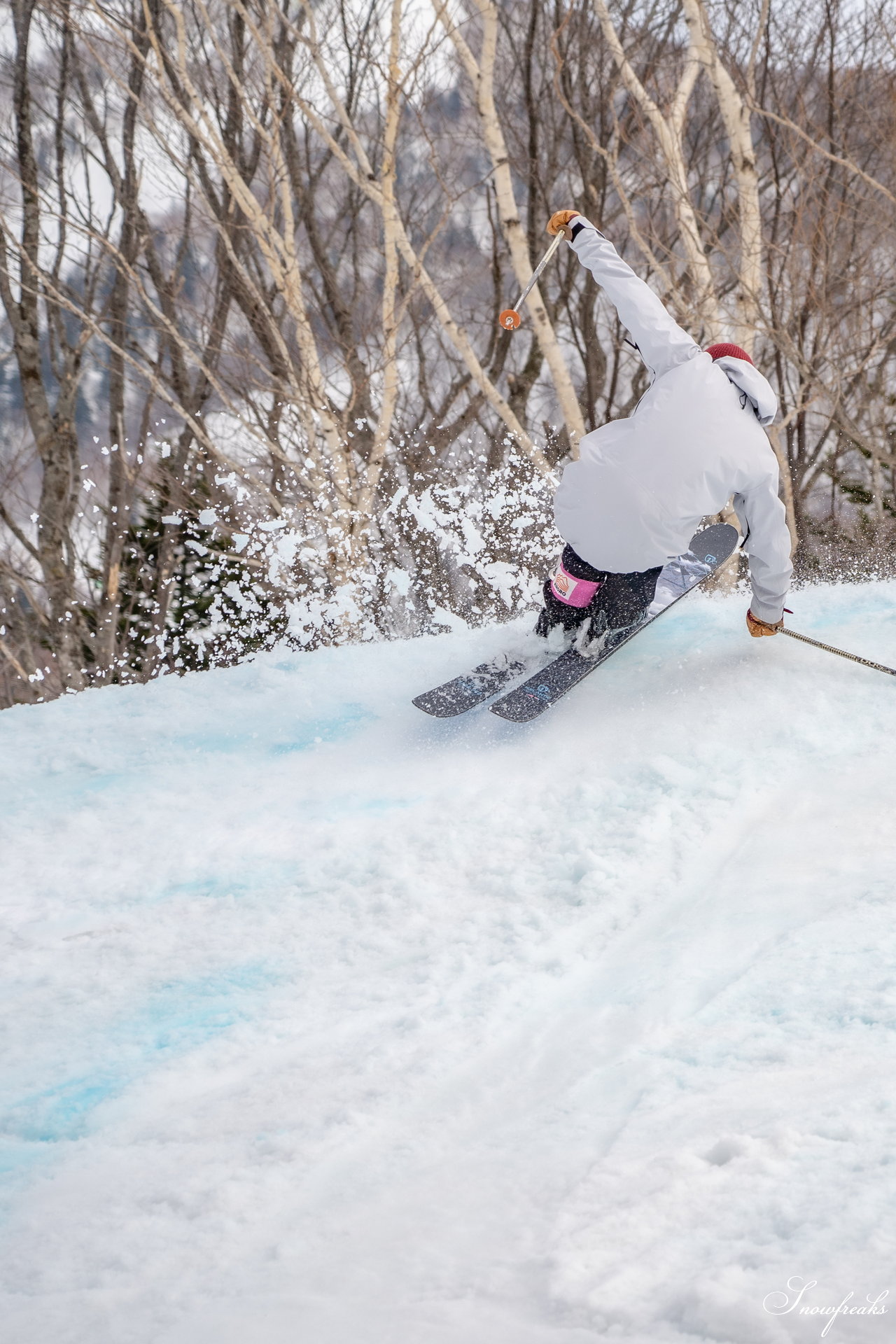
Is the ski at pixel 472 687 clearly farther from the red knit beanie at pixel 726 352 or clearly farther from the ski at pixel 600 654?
the red knit beanie at pixel 726 352

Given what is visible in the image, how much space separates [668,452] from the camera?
3.19 m

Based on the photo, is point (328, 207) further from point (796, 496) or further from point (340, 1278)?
point (340, 1278)

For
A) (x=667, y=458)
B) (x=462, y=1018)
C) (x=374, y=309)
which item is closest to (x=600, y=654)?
(x=667, y=458)

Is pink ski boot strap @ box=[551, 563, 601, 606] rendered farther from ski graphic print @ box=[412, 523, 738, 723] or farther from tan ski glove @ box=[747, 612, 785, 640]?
tan ski glove @ box=[747, 612, 785, 640]

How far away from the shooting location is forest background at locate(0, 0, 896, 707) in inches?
333

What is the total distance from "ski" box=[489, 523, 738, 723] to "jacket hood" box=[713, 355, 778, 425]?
103 cm

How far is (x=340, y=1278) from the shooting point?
1.46 m

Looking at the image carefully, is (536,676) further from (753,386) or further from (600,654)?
(753,386)

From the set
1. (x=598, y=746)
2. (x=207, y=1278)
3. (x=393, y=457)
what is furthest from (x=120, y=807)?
(x=393, y=457)

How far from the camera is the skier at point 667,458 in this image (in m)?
3.18

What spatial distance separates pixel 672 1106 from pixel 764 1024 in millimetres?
333

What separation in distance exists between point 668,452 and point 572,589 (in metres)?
0.81

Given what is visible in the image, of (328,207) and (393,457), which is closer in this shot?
(393,457)

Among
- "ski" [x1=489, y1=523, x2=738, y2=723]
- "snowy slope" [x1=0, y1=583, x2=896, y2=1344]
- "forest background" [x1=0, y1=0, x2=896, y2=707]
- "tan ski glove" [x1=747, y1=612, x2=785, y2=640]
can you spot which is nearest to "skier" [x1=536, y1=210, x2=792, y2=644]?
"tan ski glove" [x1=747, y1=612, x2=785, y2=640]
